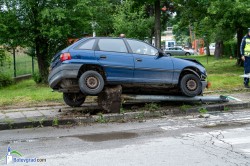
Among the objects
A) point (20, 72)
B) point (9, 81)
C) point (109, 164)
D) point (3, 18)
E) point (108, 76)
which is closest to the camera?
point (109, 164)

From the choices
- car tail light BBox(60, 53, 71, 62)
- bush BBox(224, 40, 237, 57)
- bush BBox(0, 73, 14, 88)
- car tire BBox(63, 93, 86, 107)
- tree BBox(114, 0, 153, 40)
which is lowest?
car tire BBox(63, 93, 86, 107)

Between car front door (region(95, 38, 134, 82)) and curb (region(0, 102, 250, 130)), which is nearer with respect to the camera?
curb (region(0, 102, 250, 130))

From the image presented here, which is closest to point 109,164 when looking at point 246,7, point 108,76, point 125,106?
point 108,76

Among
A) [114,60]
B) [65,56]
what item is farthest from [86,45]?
[114,60]

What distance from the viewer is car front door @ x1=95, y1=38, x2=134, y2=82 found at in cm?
977

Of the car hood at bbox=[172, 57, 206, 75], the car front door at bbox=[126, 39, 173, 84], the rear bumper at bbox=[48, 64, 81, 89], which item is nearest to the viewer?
the rear bumper at bbox=[48, 64, 81, 89]

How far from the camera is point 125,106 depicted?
434 inches

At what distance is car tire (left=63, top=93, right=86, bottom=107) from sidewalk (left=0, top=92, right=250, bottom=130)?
16 centimetres

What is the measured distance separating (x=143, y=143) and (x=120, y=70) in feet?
10.4

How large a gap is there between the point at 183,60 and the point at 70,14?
6254 mm

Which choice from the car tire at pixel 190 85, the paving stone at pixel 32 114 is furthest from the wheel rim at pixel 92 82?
the car tire at pixel 190 85

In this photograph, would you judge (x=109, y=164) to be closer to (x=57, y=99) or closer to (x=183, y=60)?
Answer: (x=183, y=60)

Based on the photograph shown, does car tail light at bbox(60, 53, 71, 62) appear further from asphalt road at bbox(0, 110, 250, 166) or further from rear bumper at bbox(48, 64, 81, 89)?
asphalt road at bbox(0, 110, 250, 166)

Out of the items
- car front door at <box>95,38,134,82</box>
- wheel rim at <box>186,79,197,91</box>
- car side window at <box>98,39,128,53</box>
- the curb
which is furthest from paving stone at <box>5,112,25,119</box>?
wheel rim at <box>186,79,197,91</box>
